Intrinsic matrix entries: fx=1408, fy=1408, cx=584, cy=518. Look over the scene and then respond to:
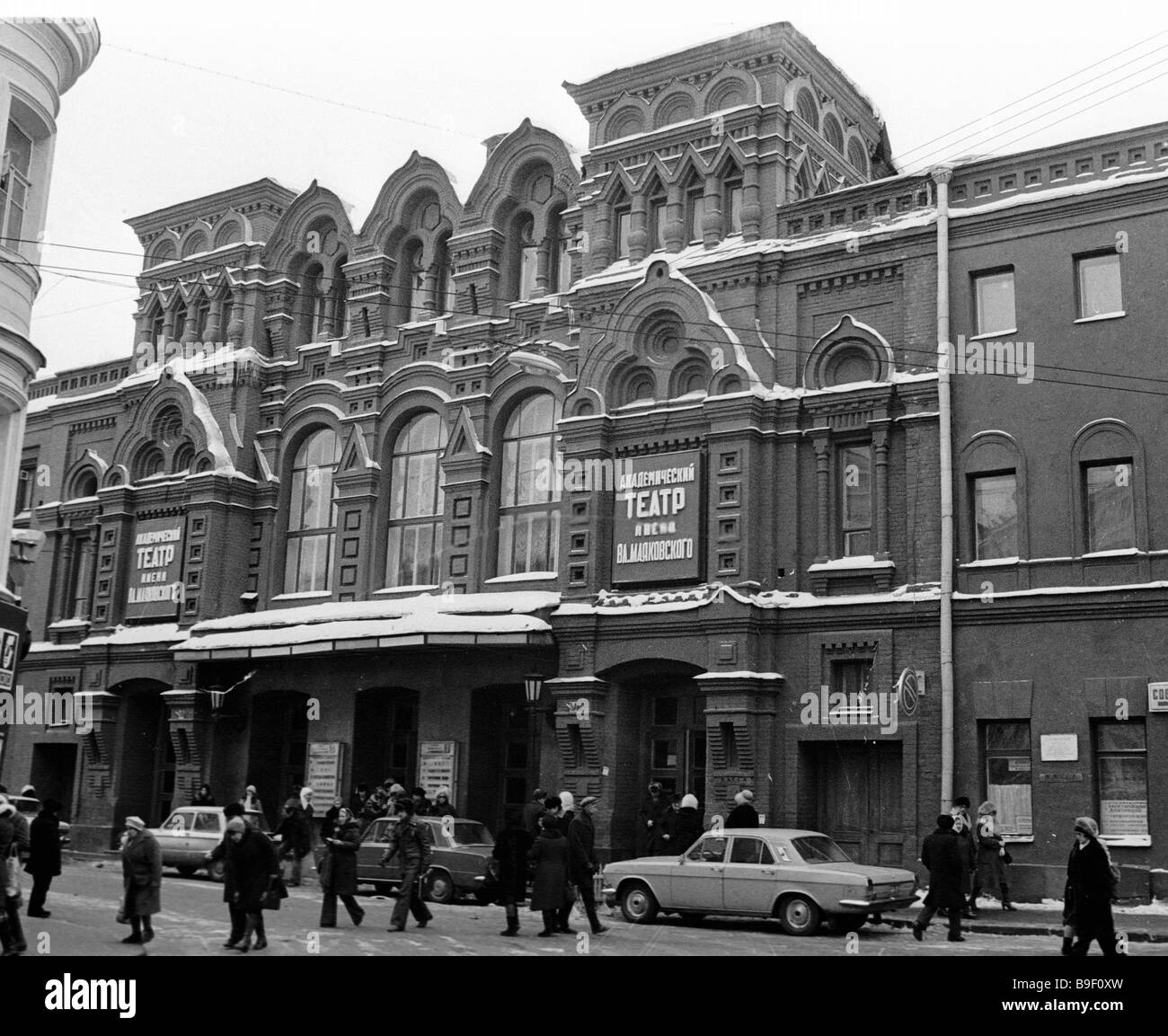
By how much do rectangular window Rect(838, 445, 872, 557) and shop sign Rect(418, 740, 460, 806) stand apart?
902 centimetres

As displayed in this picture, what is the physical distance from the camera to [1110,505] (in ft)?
74.1

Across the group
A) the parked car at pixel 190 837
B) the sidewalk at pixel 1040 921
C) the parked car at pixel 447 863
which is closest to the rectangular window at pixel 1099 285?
the sidewalk at pixel 1040 921

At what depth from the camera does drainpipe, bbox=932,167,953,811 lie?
2267 centimetres

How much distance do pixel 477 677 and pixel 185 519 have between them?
31.7 feet

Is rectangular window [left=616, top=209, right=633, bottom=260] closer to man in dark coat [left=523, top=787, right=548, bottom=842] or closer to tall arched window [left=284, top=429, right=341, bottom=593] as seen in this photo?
tall arched window [left=284, top=429, right=341, bottom=593]

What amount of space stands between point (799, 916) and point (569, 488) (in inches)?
451

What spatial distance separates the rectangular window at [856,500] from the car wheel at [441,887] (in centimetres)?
890

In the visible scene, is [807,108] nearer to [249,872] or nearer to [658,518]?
[658,518]

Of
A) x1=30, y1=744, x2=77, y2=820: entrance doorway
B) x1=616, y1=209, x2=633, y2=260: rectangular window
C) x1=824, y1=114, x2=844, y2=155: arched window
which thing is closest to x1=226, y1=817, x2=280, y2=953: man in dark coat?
x1=616, y1=209, x2=633, y2=260: rectangular window

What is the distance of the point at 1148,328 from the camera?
22.5 metres

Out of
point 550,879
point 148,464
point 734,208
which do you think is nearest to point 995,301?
point 734,208

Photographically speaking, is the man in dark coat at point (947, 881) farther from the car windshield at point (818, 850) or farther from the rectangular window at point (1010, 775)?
the rectangular window at point (1010, 775)

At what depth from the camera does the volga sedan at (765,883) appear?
58.4 feet
